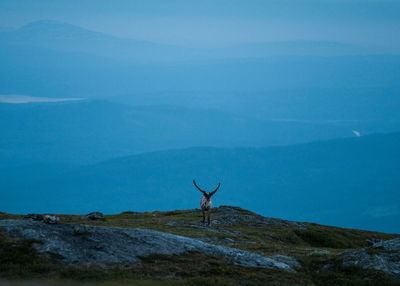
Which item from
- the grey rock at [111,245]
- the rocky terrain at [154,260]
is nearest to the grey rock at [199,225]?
the rocky terrain at [154,260]

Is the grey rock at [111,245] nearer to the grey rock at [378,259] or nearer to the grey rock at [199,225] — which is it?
the grey rock at [378,259]

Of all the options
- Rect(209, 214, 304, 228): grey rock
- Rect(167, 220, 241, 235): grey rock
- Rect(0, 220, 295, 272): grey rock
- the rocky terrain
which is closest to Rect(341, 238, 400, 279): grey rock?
the rocky terrain

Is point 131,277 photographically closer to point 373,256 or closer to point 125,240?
point 125,240

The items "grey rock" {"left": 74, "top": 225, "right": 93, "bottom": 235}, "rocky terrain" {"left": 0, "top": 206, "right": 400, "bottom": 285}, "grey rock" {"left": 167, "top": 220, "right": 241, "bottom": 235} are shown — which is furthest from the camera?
"grey rock" {"left": 167, "top": 220, "right": 241, "bottom": 235}

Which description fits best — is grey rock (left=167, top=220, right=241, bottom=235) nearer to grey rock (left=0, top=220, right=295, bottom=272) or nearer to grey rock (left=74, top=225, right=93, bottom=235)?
grey rock (left=0, top=220, right=295, bottom=272)

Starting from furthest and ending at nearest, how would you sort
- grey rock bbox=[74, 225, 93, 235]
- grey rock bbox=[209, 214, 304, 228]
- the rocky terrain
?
grey rock bbox=[209, 214, 304, 228] → grey rock bbox=[74, 225, 93, 235] → the rocky terrain

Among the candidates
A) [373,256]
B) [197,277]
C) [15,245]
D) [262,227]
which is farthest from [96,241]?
[262,227]

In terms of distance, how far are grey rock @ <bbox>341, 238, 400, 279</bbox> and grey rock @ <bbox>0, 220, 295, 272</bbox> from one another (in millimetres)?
3380

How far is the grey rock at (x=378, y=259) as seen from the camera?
22634 millimetres

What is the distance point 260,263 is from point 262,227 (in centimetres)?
2562

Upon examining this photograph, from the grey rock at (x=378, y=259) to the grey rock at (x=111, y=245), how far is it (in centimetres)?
338

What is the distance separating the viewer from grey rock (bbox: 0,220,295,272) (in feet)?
65.3

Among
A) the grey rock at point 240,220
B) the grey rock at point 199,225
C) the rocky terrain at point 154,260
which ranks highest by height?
the grey rock at point 240,220

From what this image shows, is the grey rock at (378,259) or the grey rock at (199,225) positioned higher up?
the grey rock at (199,225)
